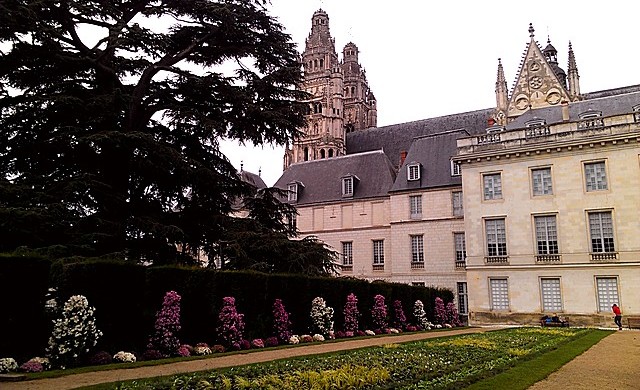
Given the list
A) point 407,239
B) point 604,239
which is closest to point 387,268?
point 407,239

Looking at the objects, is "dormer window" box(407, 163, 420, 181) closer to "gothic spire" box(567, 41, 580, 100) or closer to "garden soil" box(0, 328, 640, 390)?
"gothic spire" box(567, 41, 580, 100)

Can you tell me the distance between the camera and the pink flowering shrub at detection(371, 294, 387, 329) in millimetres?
21250

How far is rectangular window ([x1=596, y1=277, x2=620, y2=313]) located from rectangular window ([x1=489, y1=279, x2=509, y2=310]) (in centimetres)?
451

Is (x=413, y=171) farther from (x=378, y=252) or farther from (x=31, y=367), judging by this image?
(x=31, y=367)

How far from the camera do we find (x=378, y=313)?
21.3 meters

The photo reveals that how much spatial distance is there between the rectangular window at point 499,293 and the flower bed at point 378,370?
16381 millimetres

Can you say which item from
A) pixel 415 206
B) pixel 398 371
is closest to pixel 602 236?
pixel 415 206

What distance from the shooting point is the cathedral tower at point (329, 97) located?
64.3m

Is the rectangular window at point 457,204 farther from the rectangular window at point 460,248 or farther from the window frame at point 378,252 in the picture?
the window frame at point 378,252

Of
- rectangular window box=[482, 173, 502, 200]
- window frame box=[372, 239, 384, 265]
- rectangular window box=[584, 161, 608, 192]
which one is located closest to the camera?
rectangular window box=[584, 161, 608, 192]

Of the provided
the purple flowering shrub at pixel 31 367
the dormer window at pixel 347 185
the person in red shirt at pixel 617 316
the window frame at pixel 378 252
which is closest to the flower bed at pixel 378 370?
the purple flowering shrub at pixel 31 367

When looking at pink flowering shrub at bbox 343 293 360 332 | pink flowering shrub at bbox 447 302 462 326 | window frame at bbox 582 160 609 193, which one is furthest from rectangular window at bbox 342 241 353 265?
pink flowering shrub at bbox 343 293 360 332

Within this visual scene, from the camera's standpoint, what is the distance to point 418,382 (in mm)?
8469

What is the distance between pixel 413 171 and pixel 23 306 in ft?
96.5
